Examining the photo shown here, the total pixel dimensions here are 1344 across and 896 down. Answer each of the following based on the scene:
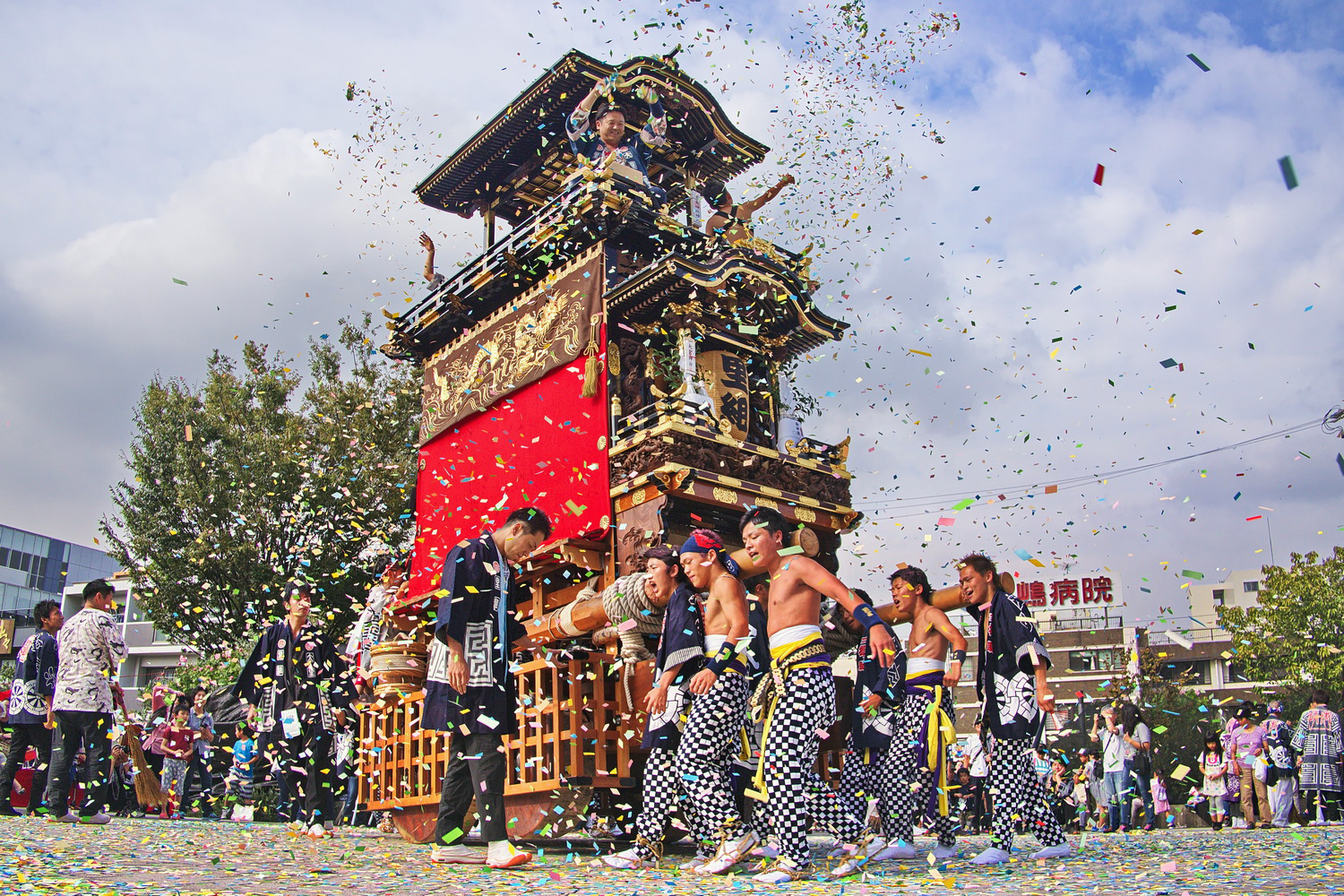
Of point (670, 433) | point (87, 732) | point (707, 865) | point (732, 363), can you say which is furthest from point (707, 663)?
point (732, 363)

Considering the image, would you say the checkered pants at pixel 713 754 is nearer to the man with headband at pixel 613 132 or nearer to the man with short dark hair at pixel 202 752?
the man with short dark hair at pixel 202 752

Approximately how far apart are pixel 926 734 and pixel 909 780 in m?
0.33

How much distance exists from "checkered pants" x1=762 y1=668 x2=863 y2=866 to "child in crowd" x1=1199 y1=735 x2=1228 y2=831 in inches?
393

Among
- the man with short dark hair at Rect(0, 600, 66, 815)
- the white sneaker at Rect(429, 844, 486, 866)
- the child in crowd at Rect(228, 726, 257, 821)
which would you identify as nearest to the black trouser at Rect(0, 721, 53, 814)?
the man with short dark hair at Rect(0, 600, 66, 815)

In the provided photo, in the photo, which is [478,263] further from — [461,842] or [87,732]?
[461,842]

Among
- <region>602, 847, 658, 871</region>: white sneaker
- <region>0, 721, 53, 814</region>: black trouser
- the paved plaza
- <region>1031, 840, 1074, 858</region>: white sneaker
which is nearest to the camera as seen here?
the paved plaza

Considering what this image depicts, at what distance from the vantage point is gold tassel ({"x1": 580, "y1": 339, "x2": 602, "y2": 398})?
52.0 feet

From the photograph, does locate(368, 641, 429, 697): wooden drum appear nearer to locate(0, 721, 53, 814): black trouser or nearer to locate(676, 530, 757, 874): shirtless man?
locate(0, 721, 53, 814): black trouser

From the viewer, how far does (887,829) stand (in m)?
6.11

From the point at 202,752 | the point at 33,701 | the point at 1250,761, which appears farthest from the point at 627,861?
the point at 202,752

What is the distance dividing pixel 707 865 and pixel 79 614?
585cm

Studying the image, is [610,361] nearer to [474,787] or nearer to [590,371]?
[590,371]

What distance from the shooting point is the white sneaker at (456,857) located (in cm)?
514

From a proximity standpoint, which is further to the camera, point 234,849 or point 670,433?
point 670,433
